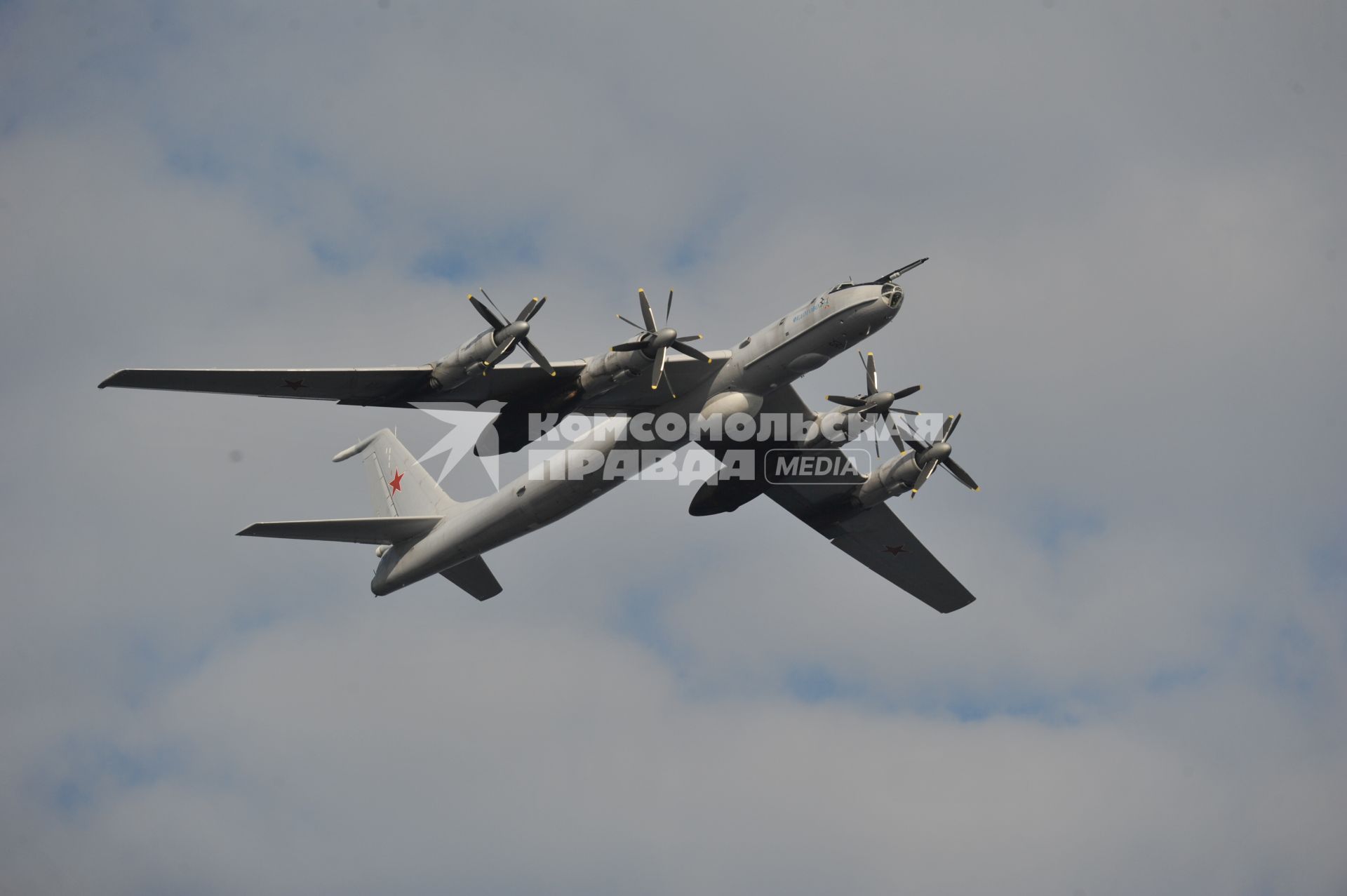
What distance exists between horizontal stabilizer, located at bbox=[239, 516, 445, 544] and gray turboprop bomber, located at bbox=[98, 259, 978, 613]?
0.05 m

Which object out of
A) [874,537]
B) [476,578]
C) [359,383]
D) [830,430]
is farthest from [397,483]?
[874,537]

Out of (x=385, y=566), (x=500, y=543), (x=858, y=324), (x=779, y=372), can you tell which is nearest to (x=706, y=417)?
(x=779, y=372)

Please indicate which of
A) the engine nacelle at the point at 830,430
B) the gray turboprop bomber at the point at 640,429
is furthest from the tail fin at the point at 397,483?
the engine nacelle at the point at 830,430

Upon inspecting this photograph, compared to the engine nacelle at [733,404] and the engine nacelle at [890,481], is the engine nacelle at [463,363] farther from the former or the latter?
the engine nacelle at [890,481]

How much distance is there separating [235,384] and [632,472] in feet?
39.0

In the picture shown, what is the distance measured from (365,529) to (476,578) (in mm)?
4634

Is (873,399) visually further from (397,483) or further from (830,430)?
(397,483)

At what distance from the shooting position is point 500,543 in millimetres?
44406

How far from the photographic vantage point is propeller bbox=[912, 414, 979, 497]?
4256 cm

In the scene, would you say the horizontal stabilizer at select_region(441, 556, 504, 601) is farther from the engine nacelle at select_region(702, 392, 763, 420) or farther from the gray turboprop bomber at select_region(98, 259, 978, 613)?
the engine nacelle at select_region(702, 392, 763, 420)

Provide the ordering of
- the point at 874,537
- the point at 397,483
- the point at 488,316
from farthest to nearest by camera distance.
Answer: the point at 397,483, the point at 874,537, the point at 488,316

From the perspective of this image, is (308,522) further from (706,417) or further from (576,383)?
(706,417)

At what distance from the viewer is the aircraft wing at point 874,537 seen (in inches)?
1864

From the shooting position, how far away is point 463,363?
1490 inches
